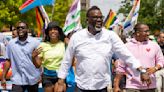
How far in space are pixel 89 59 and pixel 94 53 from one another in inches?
3.7

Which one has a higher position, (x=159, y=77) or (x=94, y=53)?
(x=94, y=53)

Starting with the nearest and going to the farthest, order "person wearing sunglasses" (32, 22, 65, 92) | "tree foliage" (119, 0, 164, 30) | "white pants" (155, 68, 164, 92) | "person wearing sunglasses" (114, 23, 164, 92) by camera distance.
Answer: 1. "person wearing sunglasses" (114, 23, 164, 92)
2. "person wearing sunglasses" (32, 22, 65, 92)
3. "white pants" (155, 68, 164, 92)
4. "tree foliage" (119, 0, 164, 30)

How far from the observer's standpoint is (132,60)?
20.9 feet

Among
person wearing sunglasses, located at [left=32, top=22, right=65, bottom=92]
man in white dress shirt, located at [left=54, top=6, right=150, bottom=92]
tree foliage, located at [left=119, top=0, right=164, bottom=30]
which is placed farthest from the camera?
tree foliage, located at [left=119, top=0, right=164, bottom=30]

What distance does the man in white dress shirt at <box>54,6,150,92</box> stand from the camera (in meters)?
6.39

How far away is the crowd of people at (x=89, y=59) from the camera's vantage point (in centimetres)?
641

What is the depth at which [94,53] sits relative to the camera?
6.41m

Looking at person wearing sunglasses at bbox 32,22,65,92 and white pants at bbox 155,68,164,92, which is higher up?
person wearing sunglasses at bbox 32,22,65,92

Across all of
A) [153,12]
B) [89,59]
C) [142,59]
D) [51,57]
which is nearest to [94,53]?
[89,59]


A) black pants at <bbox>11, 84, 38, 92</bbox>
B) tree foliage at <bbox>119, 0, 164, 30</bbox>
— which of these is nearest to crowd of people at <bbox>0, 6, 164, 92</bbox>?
black pants at <bbox>11, 84, 38, 92</bbox>

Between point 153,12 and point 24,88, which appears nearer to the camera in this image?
point 24,88

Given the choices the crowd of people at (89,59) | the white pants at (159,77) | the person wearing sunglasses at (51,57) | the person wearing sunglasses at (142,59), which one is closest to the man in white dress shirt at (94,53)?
the crowd of people at (89,59)

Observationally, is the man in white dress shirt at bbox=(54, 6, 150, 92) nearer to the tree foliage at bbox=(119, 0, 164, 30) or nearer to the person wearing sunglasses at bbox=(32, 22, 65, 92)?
the person wearing sunglasses at bbox=(32, 22, 65, 92)

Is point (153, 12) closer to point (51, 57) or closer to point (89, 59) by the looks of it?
point (51, 57)
